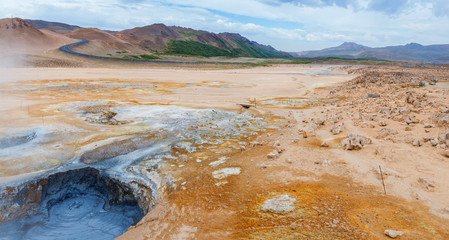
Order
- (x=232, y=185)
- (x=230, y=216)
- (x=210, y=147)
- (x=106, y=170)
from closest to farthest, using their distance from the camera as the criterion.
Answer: (x=230, y=216), (x=232, y=185), (x=106, y=170), (x=210, y=147)

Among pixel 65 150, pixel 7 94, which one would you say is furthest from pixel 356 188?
pixel 7 94

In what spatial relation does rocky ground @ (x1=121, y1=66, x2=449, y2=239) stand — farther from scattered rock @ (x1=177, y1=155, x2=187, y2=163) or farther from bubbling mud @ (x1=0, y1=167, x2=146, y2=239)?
bubbling mud @ (x1=0, y1=167, x2=146, y2=239)

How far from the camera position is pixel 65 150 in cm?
717

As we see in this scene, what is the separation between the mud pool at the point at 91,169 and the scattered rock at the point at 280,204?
2061mm

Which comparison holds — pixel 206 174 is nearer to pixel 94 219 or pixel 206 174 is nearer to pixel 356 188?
pixel 94 219

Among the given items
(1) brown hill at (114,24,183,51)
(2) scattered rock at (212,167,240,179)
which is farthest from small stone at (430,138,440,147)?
(1) brown hill at (114,24,183,51)

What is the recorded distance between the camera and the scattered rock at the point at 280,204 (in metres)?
4.43

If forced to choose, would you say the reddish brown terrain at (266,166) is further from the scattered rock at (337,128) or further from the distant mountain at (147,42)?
the distant mountain at (147,42)

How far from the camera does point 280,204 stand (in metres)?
4.56

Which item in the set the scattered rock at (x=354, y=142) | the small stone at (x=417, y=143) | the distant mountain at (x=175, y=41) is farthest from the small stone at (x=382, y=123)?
the distant mountain at (x=175, y=41)

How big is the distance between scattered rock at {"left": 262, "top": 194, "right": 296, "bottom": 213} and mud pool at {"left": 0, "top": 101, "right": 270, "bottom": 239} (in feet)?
6.76

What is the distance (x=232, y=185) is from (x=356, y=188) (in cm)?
240

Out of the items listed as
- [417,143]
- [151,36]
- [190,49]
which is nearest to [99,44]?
[151,36]

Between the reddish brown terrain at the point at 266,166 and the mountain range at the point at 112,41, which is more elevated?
the mountain range at the point at 112,41
